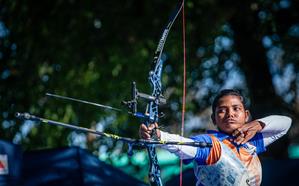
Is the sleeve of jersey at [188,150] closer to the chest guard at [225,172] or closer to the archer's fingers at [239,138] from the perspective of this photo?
the chest guard at [225,172]

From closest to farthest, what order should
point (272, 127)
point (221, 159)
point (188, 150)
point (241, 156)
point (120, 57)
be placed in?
point (188, 150)
point (221, 159)
point (241, 156)
point (272, 127)
point (120, 57)

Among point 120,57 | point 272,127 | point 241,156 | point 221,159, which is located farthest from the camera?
point 120,57

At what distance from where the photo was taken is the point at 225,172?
3.12 m

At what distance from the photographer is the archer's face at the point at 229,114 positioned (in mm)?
3346

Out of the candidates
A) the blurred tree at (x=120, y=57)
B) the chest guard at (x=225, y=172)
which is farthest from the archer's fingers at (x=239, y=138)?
the blurred tree at (x=120, y=57)

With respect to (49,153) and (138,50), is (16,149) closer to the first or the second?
(49,153)

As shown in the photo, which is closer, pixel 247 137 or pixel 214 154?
pixel 214 154

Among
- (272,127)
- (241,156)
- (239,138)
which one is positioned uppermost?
(272,127)

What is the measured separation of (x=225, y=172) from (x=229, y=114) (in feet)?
1.28

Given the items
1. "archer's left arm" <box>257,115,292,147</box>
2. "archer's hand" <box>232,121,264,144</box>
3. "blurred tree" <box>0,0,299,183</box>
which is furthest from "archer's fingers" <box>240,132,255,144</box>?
"blurred tree" <box>0,0,299,183</box>

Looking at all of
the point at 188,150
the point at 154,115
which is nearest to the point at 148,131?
the point at 154,115

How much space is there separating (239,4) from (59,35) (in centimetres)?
256

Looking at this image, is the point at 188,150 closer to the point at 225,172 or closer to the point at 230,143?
the point at 225,172

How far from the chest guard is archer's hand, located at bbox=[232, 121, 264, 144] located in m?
0.13
